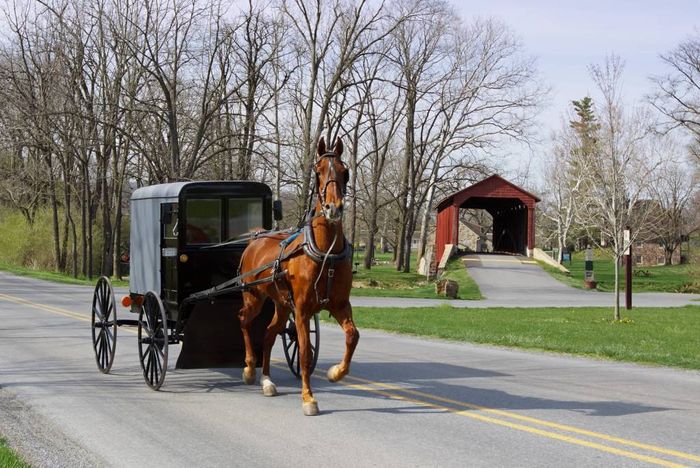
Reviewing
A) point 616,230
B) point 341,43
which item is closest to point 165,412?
point 616,230

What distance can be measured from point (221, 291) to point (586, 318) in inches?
630

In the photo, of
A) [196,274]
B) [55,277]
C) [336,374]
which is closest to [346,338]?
[336,374]

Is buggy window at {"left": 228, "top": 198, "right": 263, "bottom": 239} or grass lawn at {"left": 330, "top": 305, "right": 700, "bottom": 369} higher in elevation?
buggy window at {"left": 228, "top": 198, "right": 263, "bottom": 239}

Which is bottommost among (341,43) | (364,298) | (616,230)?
(364,298)

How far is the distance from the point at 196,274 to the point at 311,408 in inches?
127

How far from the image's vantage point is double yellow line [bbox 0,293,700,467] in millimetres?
6789

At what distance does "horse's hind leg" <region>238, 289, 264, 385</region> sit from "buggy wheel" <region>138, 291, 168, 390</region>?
95 centimetres

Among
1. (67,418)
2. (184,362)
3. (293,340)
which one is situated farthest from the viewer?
(293,340)

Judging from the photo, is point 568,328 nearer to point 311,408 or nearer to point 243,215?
point 243,215

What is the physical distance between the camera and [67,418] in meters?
8.59

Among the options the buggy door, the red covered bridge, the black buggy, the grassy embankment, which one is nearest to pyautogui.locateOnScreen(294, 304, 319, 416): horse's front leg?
the black buggy

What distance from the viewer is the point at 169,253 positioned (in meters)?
11.0

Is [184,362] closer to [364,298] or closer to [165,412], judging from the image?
[165,412]

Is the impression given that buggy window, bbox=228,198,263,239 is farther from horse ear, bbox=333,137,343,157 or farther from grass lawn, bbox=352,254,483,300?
grass lawn, bbox=352,254,483,300
